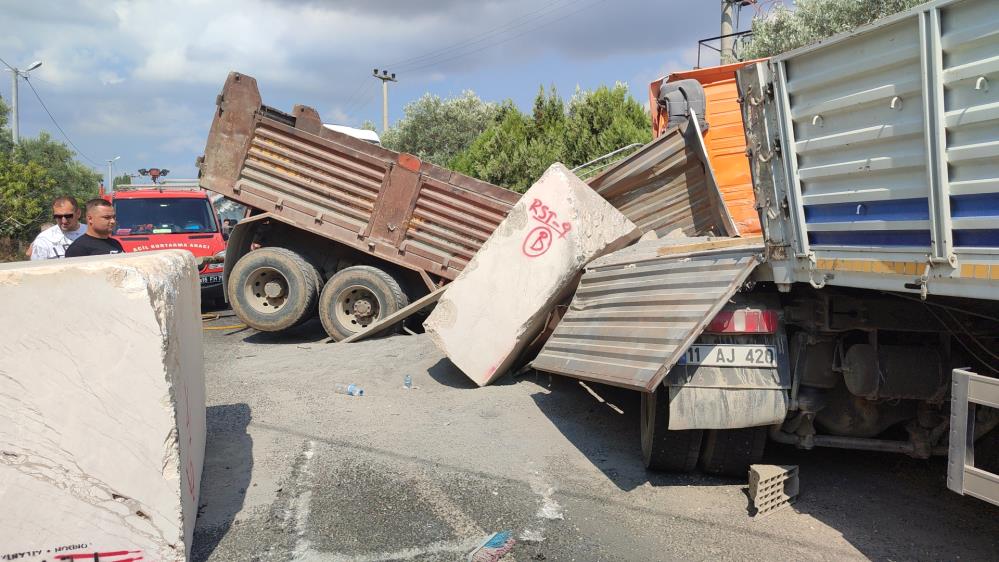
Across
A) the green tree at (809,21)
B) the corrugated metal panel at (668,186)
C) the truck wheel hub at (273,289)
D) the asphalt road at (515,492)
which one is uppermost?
the green tree at (809,21)

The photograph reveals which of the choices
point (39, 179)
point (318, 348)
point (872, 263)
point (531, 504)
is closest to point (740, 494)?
point (531, 504)

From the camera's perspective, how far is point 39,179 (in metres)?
22.9

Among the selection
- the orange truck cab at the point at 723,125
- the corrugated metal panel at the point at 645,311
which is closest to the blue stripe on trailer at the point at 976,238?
the corrugated metal panel at the point at 645,311

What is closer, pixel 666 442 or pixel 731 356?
pixel 731 356

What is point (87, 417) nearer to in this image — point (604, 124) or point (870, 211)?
point (870, 211)

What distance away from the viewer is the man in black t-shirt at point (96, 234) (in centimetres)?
490

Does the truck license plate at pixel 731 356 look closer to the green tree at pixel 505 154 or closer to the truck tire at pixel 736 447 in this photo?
the truck tire at pixel 736 447

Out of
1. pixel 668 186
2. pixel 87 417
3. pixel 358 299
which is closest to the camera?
pixel 87 417

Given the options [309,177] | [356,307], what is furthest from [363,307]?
[309,177]

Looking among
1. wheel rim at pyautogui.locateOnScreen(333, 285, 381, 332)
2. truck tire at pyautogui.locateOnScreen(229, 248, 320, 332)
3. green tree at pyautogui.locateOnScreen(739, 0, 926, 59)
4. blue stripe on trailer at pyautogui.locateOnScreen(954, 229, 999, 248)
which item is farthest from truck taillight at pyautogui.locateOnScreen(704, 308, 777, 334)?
green tree at pyautogui.locateOnScreen(739, 0, 926, 59)

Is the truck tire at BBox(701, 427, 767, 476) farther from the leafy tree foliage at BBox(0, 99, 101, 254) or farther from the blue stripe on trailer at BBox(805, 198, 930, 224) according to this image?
the leafy tree foliage at BBox(0, 99, 101, 254)

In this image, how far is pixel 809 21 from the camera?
1482cm

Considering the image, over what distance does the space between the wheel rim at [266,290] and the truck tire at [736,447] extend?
6183 mm

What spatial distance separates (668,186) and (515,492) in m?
3.93
